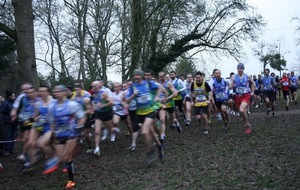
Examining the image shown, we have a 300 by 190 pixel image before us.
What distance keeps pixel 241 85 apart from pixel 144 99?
4.29 meters

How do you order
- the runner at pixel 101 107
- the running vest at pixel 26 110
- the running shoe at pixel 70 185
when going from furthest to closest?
the runner at pixel 101 107
the running vest at pixel 26 110
the running shoe at pixel 70 185

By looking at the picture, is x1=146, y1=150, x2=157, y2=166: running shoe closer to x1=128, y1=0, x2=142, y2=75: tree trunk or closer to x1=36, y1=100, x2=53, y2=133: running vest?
x1=36, y1=100, x2=53, y2=133: running vest

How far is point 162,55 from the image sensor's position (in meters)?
29.7

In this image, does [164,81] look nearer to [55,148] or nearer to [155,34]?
[55,148]

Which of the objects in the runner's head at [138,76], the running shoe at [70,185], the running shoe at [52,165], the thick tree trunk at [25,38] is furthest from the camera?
the thick tree trunk at [25,38]

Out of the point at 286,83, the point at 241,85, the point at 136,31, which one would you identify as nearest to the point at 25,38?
the point at 241,85

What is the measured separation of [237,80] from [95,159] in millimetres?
5227

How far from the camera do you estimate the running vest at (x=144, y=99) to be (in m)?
9.48

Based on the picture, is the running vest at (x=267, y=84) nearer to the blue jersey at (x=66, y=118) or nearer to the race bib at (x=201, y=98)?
the race bib at (x=201, y=98)

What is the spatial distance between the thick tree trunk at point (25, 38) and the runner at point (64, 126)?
21.8 feet

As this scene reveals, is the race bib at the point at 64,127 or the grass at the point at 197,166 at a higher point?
the race bib at the point at 64,127

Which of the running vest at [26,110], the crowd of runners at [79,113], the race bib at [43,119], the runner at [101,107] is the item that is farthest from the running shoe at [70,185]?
the runner at [101,107]

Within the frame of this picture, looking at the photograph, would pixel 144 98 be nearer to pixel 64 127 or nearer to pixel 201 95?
pixel 64 127

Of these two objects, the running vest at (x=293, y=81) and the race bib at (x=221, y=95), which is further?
the running vest at (x=293, y=81)
